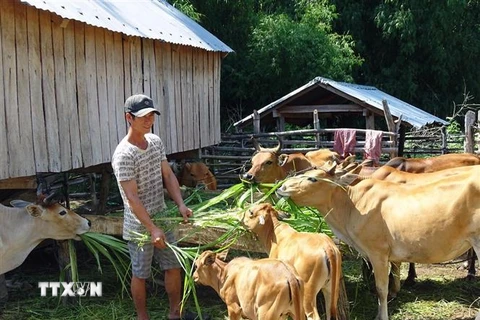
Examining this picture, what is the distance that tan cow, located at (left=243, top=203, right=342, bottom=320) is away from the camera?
5.95 meters

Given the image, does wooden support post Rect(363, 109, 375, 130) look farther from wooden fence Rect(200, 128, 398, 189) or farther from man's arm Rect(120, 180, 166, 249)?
man's arm Rect(120, 180, 166, 249)

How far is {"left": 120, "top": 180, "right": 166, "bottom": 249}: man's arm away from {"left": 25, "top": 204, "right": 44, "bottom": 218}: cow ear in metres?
1.46

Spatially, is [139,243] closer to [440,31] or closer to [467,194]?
[467,194]

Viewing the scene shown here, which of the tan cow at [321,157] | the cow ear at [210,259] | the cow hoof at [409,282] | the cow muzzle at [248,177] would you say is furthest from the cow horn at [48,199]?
the cow hoof at [409,282]

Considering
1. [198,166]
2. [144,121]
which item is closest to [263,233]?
[144,121]

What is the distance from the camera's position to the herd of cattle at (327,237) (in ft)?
19.3

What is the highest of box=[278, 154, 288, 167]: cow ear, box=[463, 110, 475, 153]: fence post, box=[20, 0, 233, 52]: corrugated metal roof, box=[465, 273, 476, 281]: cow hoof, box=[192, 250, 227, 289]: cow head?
box=[20, 0, 233, 52]: corrugated metal roof

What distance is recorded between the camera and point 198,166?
38.7ft

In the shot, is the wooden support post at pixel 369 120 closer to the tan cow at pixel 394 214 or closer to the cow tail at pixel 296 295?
the tan cow at pixel 394 214

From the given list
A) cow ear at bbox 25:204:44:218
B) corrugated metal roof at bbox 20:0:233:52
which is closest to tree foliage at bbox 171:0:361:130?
corrugated metal roof at bbox 20:0:233:52

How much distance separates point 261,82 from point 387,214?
608 inches

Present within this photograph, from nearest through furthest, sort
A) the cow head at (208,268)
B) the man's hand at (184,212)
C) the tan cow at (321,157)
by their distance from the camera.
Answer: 1. the cow head at (208,268)
2. the man's hand at (184,212)
3. the tan cow at (321,157)

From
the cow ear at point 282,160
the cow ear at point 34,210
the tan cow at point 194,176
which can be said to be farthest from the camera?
the tan cow at point 194,176

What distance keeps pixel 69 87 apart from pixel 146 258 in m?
3.12
